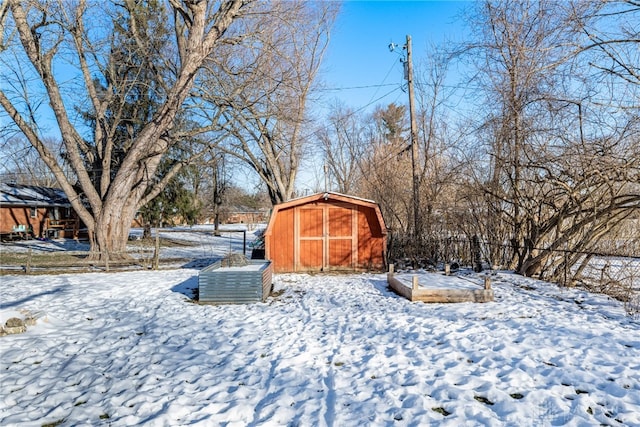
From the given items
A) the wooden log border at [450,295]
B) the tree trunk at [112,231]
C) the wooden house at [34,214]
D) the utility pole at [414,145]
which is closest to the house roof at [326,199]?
the utility pole at [414,145]

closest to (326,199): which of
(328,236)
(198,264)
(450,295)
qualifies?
(328,236)

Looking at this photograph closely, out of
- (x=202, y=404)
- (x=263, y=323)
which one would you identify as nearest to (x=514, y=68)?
(x=263, y=323)

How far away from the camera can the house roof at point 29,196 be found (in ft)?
72.6

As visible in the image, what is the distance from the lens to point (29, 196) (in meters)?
23.7

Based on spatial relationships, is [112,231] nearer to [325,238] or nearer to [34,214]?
[325,238]

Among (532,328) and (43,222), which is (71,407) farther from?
(43,222)

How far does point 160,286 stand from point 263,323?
4.49 metres

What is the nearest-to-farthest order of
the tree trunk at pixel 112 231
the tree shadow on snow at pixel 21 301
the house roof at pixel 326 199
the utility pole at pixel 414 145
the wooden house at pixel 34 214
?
1. the tree shadow on snow at pixel 21 301
2. the house roof at pixel 326 199
3. the utility pole at pixel 414 145
4. the tree trunk at pixel 112 231
5. the wooden house at pixel 34 214

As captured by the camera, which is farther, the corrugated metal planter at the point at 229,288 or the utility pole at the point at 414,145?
the utility pole at the point at 414,145

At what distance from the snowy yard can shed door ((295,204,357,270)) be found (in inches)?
174

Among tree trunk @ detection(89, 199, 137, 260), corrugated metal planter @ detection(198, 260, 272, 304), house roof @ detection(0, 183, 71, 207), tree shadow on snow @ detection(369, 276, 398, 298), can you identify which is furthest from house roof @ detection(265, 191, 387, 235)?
house roof @ detection(0, 183, 71, 207)

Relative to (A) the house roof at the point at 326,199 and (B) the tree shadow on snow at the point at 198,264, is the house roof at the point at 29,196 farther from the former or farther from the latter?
(A) the house roof at the point at 326,199

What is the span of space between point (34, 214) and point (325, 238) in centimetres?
2288

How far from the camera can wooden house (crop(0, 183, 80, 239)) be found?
73.2 feet
